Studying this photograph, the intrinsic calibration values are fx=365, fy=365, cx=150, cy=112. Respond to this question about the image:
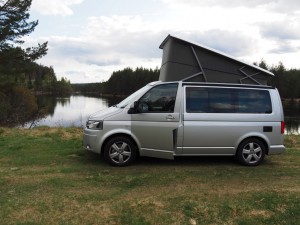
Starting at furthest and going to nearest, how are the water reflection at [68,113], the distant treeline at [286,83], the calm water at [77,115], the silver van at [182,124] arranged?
the distant treeline at [286,83], the calm water at [77,115], the water reflection at [68,113], the silver van at [182,124]

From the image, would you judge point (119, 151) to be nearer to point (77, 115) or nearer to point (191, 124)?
point (191, 124)

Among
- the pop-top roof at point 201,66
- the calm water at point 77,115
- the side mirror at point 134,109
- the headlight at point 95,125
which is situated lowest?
the calm water at point 77,115

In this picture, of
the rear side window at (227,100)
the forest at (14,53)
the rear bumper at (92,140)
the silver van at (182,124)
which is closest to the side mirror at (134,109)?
the silver van at (182,124)

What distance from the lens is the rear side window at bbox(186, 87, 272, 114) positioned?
25.6 ft

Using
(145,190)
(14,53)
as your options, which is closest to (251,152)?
(145,190)

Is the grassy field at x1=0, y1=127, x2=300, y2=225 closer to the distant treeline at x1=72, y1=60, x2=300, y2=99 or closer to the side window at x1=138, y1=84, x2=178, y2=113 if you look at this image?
the side window at x1=138, y1=84, x2=178, y2=113

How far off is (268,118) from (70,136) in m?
6.40

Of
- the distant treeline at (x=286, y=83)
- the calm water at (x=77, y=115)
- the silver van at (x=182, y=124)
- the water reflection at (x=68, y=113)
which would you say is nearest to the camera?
the silver van at (x=182, y=124)

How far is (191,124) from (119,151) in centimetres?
163

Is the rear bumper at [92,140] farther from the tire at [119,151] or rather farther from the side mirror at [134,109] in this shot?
the side mirror at [134,109]

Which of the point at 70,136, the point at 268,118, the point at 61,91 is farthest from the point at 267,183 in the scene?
the point at 61,91

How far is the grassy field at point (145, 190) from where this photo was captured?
5.09 metres

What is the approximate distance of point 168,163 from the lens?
8.20 meters

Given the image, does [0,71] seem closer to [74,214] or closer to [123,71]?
[74,214]
